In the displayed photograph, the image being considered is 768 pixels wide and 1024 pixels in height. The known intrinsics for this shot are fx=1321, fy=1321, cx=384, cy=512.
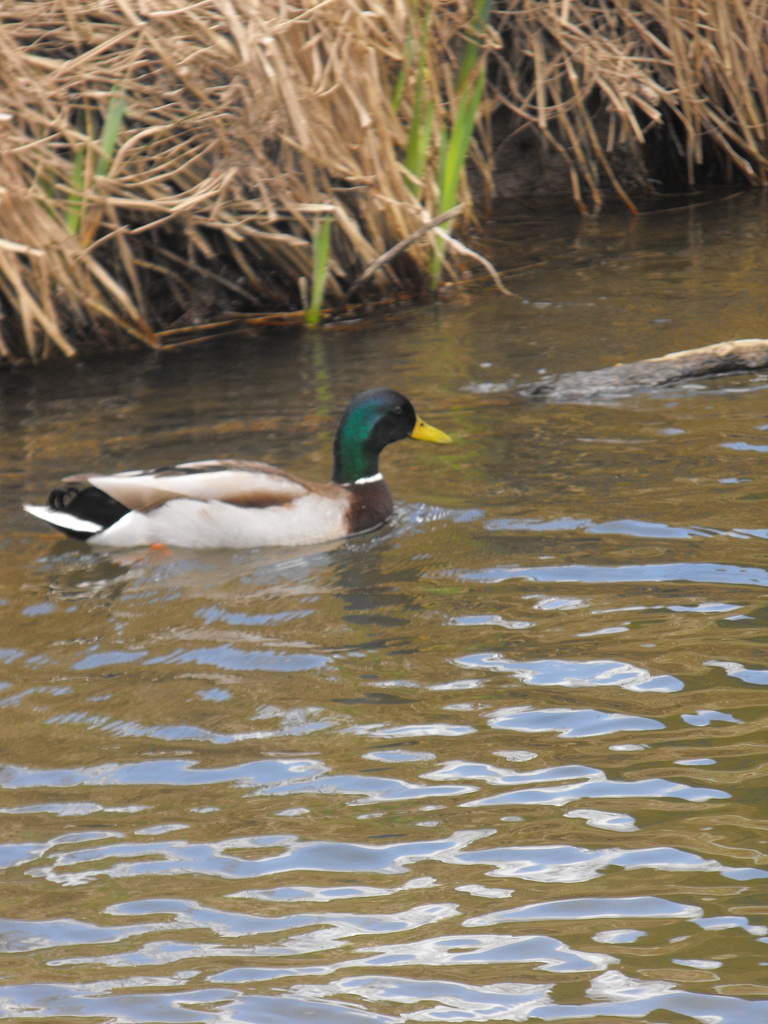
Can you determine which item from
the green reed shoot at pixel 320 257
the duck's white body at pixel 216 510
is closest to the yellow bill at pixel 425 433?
the duck's white body at pixel 216 510

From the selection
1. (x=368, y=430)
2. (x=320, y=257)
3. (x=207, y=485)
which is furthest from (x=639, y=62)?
(x=207, y=485)

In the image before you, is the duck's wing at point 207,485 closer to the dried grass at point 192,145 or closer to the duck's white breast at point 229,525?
the duck's white breast at point 229,525

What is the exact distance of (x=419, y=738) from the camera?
368 centimetres

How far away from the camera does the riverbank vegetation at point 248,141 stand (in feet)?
24.9

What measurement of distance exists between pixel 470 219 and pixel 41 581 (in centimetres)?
655

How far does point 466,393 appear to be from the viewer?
24.7 feet

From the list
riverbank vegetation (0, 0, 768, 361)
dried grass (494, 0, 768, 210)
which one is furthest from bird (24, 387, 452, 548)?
dried grass (494, 0, 768, 210)

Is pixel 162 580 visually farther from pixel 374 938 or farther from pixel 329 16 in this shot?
pixel 329 16

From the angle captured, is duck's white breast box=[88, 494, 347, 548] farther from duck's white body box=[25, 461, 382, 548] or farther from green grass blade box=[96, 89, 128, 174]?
green grass blade box=[96, 89, 128, 174]

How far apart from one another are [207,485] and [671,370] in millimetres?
2837

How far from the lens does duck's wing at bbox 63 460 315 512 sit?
5.71 m

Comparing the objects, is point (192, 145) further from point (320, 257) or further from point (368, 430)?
point (368, 430)

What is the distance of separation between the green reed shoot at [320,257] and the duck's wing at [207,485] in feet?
9.15

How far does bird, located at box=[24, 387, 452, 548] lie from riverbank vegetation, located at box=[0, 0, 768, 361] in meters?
2.04
